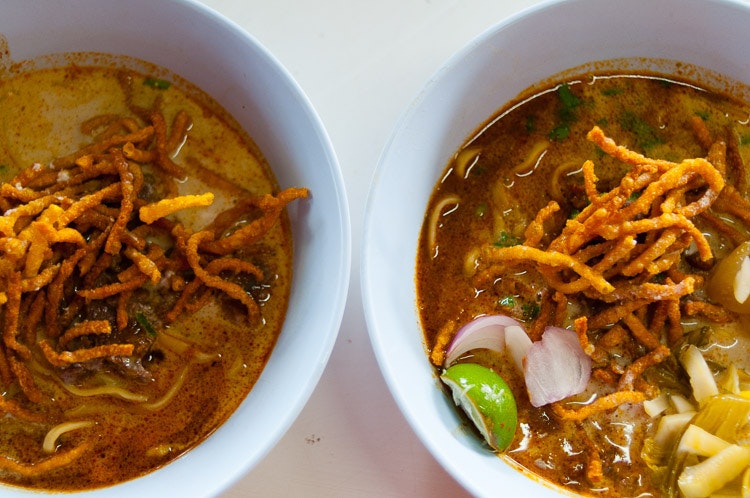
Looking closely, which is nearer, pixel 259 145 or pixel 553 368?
pixel 553 368

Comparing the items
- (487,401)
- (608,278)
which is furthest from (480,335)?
(608,278)

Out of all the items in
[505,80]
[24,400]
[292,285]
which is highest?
[505,80]

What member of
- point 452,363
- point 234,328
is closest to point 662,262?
point 452,363

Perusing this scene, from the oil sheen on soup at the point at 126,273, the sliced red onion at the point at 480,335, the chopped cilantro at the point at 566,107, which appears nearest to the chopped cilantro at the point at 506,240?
the sliced red onion at the point at 480,335

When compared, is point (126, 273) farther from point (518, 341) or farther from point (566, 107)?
point (566, 107)

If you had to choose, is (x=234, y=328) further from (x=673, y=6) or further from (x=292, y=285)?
(x=673, y=6)

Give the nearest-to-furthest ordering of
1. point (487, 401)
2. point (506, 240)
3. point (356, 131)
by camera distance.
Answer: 1. point (487, 401)
2. point (506, 240)
3. point (356, 131)
